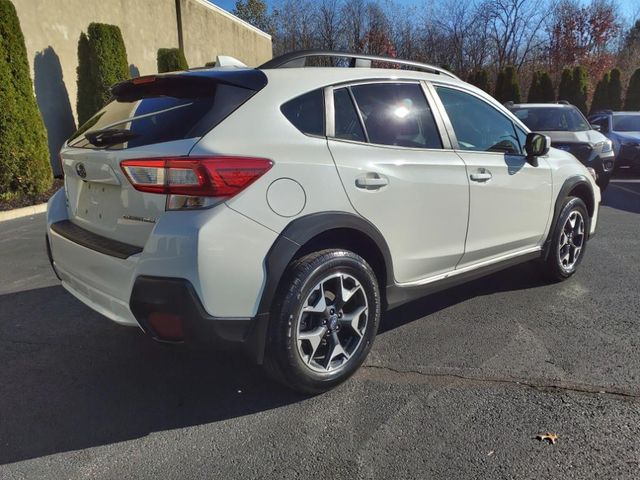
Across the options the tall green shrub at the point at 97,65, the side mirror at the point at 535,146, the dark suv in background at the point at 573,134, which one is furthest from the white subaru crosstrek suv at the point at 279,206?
the tall green shrub at the point at 97,65

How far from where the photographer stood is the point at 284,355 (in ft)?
8.65

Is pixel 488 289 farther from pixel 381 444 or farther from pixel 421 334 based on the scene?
pixel 381 444

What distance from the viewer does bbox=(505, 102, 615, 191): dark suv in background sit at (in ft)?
28.5

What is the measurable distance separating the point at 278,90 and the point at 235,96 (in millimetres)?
245

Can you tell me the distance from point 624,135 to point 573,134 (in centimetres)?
298

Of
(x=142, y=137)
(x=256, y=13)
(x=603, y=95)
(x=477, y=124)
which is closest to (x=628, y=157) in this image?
(x=477, y=124)

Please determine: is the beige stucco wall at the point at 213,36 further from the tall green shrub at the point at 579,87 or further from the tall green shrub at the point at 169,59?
the tall green shrub at the point at 579,87

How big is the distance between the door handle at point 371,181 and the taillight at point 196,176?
64 cm

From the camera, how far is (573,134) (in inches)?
352

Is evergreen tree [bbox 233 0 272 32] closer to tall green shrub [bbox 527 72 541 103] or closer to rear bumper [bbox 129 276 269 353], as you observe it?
tall green shrub [bbox 527 72 541 103]

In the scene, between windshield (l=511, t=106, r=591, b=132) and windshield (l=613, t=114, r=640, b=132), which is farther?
windshield (l=613, t=114, r=640, b=132)

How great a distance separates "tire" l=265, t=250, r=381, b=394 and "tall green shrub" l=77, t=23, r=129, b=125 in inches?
383

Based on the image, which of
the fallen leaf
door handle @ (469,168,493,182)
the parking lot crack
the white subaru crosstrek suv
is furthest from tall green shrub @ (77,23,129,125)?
the fallen leaf

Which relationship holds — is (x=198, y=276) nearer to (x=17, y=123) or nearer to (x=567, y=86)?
(x=17, y=123)
